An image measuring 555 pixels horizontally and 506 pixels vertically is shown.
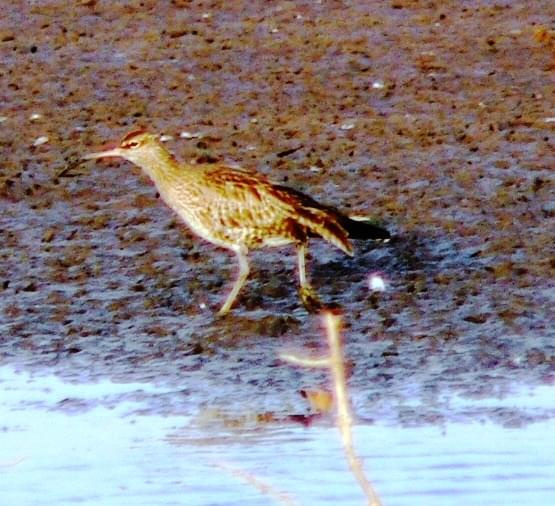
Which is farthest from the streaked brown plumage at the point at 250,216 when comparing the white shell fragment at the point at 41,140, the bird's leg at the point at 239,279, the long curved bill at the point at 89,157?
the white shell fragment at the point at 41,140

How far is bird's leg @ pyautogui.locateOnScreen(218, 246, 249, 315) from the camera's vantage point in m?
9.20

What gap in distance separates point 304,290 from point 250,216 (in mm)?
419

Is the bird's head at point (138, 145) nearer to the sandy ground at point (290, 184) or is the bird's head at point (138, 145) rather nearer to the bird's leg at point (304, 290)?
the sandy ground at point (290, 184)

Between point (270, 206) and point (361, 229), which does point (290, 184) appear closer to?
point (361, 229)

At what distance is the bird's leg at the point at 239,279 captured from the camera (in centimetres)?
920

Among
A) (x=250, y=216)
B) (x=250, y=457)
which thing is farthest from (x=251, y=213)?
(x=250, y=457)

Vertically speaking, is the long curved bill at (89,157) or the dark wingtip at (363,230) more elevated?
the long curved bill at (89,157)

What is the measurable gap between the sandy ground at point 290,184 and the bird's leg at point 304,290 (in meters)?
0.08

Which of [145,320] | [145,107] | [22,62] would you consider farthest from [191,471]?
[22,62]

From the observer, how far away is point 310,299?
9.23 m

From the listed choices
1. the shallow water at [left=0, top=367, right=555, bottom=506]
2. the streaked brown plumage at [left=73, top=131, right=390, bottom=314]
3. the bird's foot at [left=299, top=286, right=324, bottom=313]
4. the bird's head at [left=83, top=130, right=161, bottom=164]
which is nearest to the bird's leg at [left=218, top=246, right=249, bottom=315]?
the streaked brown plumage at [left=73, top=131, right=390, bottom=314]

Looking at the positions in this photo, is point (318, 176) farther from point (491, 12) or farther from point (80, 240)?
point (491, 12)

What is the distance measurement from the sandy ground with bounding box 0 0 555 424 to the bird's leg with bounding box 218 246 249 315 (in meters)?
0.08

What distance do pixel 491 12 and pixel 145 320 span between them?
220 inches
